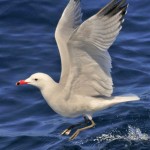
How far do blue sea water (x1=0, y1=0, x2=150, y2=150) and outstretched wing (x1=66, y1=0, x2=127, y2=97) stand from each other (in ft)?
4.09

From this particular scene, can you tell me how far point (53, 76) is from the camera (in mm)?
12148

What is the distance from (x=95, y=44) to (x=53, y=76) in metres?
3.81

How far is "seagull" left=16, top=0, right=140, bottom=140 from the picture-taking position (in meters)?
8.30

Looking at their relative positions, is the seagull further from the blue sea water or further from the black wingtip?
the blue sea water

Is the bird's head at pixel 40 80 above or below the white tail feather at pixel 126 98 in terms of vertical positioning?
above

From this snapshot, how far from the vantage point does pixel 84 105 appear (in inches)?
365

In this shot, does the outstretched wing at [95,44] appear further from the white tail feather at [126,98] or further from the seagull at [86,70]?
the white tail feather at [126,98]

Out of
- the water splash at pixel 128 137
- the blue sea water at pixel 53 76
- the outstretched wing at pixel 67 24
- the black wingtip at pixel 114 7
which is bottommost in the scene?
the water splash at pixel 128 137

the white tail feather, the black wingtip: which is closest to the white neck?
the white tail feather

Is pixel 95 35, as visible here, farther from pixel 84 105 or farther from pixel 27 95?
pixel 27 95

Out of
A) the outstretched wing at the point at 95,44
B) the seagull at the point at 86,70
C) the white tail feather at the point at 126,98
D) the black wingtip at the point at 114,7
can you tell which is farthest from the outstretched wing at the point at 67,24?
the black wingtip at the point at 114,7

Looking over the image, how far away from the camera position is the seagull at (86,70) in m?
8.30

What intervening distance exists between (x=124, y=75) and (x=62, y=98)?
3.44m

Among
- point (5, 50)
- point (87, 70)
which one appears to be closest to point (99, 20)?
point (87, 70)
